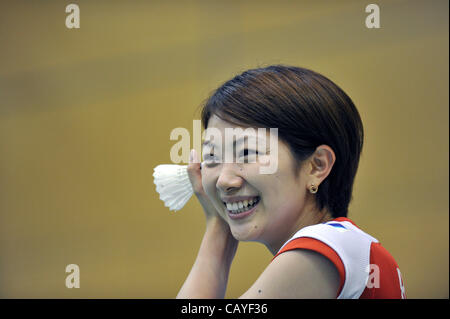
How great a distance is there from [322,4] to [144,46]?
1468mm

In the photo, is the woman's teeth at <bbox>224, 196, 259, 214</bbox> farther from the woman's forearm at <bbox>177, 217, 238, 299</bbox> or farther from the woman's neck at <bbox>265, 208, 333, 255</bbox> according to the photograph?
the woman's forearm at <bbox>177, 217, 238, 299</bbox>

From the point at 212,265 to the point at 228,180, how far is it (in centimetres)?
42

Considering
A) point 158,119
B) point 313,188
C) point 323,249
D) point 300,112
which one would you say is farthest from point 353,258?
point 158,119

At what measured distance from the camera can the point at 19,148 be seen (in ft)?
12.3

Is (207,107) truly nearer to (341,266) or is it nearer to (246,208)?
(246,208)

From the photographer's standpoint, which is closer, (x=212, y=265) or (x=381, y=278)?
(x=381, y=278)

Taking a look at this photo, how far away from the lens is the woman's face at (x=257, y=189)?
3.95 ft

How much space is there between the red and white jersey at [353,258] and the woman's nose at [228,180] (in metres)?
0.23

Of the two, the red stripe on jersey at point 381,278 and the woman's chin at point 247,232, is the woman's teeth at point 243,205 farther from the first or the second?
the red stripe on jersey at point 381,278

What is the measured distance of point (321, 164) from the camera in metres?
1.27

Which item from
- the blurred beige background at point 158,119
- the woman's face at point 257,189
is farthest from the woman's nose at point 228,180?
the blurred beige background at point 158,119

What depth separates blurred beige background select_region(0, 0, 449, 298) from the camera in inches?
144

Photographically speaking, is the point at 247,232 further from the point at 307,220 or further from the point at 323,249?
the point at 323,249

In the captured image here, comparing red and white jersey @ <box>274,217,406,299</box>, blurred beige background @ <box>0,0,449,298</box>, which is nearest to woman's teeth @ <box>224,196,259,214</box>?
red and white jersey @ <box>274,217,406,299</box>
